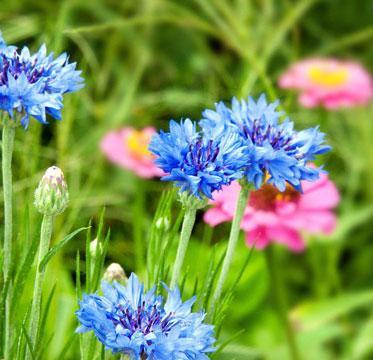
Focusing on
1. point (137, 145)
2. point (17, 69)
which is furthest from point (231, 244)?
point (137, 145)

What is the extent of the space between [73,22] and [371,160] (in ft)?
1.82

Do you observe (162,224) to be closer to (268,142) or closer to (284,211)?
(268,142)

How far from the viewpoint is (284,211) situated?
85 centimetres

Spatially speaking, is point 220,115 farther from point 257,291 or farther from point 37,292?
point 257,291

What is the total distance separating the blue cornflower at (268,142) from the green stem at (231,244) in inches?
0.6

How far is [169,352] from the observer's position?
0.39 meters

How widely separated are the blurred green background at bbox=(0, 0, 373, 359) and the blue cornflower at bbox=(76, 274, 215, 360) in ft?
0.96

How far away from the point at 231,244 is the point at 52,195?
0.31 ft

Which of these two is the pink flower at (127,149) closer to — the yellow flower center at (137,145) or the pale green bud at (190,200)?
the yellow flower center at (137,145)

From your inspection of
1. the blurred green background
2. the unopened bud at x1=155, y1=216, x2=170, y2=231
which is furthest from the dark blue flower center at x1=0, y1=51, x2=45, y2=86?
the blurred green background

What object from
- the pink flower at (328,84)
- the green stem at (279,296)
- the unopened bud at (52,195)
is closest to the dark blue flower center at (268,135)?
the unopened bud at (52,195)

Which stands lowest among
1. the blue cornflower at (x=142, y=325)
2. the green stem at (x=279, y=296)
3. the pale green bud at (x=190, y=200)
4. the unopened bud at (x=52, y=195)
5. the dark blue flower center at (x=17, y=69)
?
the blue cornflower at (x=142, y=325)

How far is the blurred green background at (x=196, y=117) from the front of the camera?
967mm

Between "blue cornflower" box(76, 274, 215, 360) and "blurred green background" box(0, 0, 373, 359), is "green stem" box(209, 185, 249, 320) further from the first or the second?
"blurred green background" box(0, 0, 373, 359)
